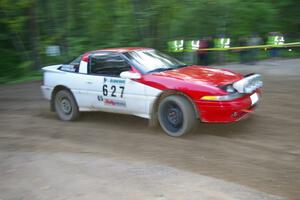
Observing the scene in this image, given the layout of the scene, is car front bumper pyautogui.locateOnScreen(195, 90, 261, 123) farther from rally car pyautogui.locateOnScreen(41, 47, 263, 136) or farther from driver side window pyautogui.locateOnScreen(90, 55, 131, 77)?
driver side window pyautogui.locateOnScreen(90, 55, 131, 77)

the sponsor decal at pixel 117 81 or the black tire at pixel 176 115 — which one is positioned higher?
the sponsor decal at pixel 117 81

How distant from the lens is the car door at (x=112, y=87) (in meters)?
7.49

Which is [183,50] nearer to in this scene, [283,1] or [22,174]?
[283,1]

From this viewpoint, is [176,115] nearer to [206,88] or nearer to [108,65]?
[206,88]

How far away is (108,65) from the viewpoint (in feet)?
26.5

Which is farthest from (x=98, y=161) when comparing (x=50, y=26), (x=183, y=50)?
(x=50, y=26)

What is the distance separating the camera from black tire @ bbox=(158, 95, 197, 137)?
6.90 meters

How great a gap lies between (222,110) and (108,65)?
2.50 meters

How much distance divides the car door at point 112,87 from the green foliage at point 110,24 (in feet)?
29.8

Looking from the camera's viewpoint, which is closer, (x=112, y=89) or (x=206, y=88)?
(x=206, y=88)

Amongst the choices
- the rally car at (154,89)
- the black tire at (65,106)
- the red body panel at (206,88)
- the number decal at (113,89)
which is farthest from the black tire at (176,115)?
the black tire at (65,106)

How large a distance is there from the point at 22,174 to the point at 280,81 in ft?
26.7

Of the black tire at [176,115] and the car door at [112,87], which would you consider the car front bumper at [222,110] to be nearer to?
the black tire at [176,115]

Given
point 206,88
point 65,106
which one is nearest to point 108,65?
point 65,106
